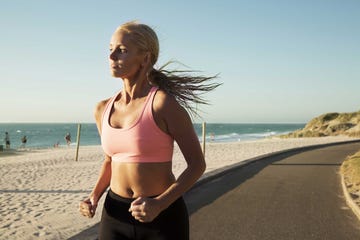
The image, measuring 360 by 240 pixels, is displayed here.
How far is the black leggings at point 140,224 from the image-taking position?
1.83m

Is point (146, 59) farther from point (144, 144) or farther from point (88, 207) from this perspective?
point (88, 207)

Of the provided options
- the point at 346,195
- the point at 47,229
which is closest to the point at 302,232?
the point at 346,195

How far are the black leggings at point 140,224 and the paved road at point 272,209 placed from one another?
337 cm

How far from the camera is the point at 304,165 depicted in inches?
545

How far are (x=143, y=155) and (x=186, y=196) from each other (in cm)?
629

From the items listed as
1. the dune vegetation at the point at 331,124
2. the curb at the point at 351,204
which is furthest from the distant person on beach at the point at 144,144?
the dune vegetation at the point at 331,124

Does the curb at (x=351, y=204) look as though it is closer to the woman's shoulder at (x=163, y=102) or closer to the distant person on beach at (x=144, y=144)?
the distant person on beach at (x=144, y=144)

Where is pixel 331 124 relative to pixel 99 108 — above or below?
below

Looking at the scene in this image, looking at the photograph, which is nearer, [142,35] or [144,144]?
[144,144]

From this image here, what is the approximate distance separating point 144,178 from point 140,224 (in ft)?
0.81

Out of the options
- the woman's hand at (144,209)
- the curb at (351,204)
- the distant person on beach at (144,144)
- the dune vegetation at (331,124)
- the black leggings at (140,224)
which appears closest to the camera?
the woman's hand at (144,209)

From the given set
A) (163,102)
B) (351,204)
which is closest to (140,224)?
(163,102)

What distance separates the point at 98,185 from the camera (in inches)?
84.5

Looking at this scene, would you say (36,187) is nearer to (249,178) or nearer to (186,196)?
(186,196)
